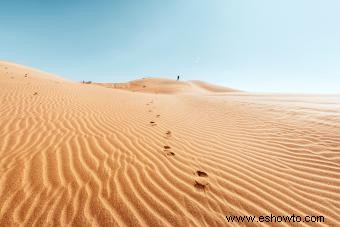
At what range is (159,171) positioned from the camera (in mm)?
3471

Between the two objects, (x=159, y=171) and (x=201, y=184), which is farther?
(x=159, y=171)

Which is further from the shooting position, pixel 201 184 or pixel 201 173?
pixel 201 173

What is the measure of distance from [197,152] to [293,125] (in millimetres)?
3833

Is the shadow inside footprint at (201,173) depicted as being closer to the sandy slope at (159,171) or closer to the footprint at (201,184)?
the sandy slope at (159,171)

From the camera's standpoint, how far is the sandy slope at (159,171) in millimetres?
2537

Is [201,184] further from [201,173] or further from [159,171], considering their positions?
[159,171]

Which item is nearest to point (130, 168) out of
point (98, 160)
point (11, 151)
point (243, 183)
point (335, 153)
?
point (98, 160)

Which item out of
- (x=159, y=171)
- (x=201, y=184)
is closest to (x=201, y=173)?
(x=201, y=184)

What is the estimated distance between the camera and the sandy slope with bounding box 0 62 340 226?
8.32 feet

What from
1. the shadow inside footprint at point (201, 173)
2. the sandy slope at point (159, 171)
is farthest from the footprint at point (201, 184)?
the shadow inside footprint at point (201, 173)

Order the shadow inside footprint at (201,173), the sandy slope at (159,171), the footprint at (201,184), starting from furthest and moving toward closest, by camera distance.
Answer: the shadow inside footprint at (201,173) < the footprint at (201,184) < the sandy slope at (159,171)

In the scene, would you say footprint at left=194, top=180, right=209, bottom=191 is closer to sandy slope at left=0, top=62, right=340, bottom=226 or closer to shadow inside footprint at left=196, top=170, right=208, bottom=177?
sandy slope at left=0, top=62, right=340, bottom=226

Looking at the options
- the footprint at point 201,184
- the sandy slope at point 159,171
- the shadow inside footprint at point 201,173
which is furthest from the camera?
the shadow inside footprint at point 201,173

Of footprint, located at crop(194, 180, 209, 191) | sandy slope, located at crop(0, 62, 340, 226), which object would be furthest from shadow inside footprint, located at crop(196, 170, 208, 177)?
footprint, located at crop(194, 180, 209, 191)
